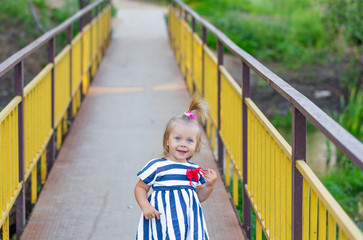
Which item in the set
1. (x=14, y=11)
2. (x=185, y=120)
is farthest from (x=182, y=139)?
(x=14, y=11)

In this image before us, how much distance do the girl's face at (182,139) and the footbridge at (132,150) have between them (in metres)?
0.47

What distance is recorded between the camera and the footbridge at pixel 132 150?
346cm

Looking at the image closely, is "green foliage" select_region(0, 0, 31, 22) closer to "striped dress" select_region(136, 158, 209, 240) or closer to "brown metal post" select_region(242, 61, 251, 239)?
"brown metal post" select_region(242, 61, 251, 239)

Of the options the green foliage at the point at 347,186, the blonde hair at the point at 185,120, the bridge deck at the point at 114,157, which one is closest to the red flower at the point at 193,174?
the blonde hair at the point at 185,120

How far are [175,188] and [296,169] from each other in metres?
0.69

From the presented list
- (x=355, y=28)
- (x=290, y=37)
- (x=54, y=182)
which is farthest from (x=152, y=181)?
(x=290, y=37)

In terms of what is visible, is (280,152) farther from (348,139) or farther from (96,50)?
(96,50)

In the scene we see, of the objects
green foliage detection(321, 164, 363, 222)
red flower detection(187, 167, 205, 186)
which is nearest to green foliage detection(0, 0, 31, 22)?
green foliage detection(321, 164, 363, 222)

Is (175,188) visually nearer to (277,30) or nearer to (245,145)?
(245,145)

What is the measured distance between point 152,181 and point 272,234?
838 millimetres

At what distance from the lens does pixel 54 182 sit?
612cm

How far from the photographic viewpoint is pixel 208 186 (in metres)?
3.88

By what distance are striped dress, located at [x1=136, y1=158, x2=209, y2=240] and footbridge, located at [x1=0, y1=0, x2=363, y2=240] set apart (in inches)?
19.0

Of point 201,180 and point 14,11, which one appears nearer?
point 201,180
